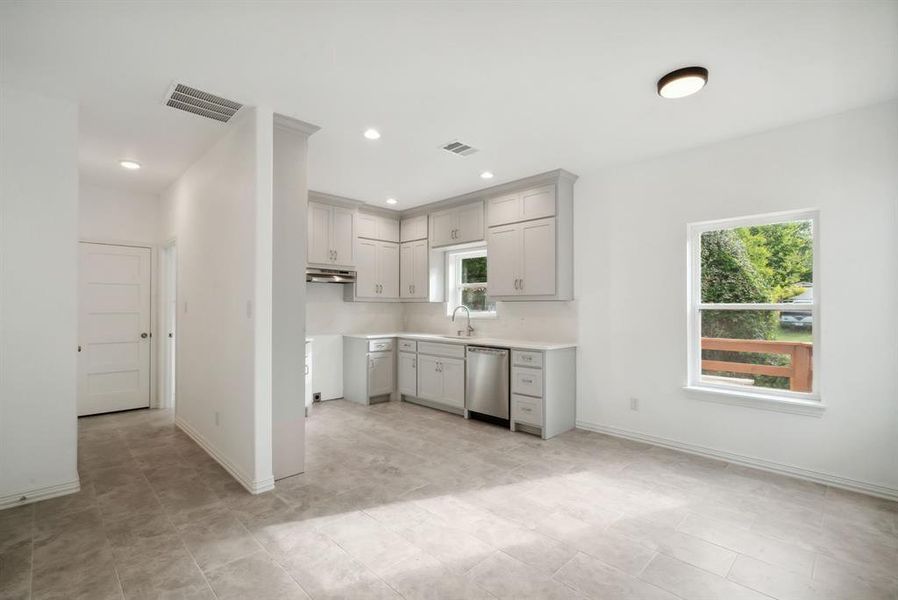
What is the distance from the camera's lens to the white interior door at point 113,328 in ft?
16.8

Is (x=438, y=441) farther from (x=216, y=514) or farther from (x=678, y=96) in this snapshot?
(x=678, y=96)

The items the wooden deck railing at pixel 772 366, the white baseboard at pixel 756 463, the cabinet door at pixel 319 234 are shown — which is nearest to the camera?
the white baseboard at pixel 756 463

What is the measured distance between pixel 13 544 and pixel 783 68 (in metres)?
5.16

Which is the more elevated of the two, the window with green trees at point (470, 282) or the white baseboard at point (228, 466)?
the window with green trees at point (470, 282)

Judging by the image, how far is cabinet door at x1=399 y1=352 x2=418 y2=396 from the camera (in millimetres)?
5699

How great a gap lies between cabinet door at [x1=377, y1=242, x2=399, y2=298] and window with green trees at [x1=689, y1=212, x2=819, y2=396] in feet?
12.8

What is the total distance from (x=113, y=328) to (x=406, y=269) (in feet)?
12.2

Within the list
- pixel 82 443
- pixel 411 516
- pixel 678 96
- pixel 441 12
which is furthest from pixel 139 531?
pixel 678 96

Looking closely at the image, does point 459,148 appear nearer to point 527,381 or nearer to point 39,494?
point 527,381

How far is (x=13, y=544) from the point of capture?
2.38m

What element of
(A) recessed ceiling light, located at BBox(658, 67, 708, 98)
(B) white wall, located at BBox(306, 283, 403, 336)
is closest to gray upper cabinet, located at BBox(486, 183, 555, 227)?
(A) recessed ceiling light, located at BBox(658, 67, 708, 98)

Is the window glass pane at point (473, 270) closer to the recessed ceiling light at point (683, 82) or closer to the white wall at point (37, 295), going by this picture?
the recessed ceiling light at point (683, 82)

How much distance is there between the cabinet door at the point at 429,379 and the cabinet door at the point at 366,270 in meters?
1.23

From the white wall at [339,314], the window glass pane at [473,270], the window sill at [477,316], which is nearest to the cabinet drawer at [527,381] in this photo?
the window sill at [477,316]
